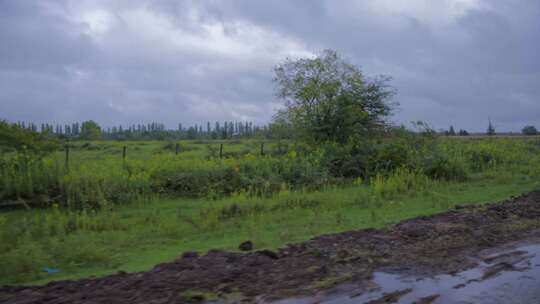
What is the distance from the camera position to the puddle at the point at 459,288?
20.7ft

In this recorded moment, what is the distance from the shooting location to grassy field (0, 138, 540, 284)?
894cm

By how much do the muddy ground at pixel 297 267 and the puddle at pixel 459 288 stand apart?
0.69 ft

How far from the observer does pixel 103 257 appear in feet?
28.0

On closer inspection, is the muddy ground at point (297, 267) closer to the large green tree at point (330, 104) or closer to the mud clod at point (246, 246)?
the mud clod at point (246, 246)

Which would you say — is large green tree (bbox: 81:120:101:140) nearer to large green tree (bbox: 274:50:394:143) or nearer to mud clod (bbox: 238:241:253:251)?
large green tree (bbox: 274:50:394:143)

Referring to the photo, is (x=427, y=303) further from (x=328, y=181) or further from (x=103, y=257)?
(x=328, y=181)

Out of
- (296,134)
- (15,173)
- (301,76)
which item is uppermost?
(301,76)

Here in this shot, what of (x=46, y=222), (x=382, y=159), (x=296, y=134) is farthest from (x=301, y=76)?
(x=46, y=222)

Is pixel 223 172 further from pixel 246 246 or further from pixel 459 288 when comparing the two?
pixel 459 288

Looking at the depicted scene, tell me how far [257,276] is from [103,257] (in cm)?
308

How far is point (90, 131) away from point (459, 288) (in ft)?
250

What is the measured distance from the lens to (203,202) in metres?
14.8

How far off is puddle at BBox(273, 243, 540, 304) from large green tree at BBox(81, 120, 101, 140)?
6872cm

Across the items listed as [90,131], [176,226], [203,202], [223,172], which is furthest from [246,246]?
[90,131]
